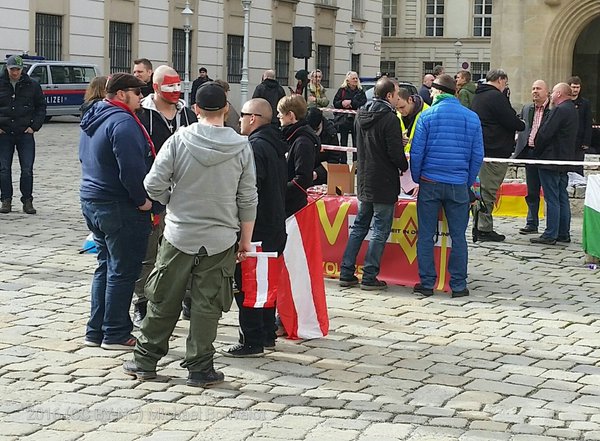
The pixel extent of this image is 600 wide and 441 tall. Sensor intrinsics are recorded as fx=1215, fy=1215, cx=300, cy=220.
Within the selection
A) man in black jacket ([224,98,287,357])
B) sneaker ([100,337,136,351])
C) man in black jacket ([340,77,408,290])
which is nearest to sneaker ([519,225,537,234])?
man in black jacket ([340,77,408,290])

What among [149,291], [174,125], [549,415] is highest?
[174,125]

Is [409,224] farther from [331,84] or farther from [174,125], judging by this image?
[331,84]

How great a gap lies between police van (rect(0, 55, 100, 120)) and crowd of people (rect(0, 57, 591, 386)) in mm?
23468

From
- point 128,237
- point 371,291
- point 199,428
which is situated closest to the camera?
point 199,428

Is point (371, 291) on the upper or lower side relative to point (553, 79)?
lower

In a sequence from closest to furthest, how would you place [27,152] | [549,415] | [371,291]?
[549,415] → [371,291] → [27,152]

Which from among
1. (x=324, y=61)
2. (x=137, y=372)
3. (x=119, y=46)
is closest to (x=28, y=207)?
(x=137, y=372)

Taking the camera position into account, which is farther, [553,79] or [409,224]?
[553,79]

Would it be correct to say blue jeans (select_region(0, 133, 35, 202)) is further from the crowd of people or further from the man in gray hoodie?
the man in gray hoodie

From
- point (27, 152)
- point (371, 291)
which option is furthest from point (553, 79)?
point (371, 291)

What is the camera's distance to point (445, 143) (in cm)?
1038

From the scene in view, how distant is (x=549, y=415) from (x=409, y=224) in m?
4.28

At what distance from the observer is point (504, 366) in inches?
315

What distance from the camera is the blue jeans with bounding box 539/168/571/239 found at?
13625mm
